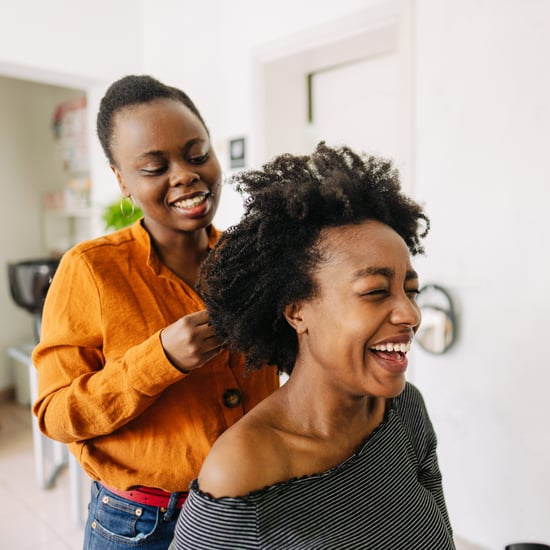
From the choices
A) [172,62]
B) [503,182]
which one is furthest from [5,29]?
[503,182]

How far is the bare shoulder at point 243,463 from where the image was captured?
78cm

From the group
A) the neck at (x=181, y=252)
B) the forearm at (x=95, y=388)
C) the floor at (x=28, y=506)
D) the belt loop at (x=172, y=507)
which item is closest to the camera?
the forearm at (x=95, y=388)

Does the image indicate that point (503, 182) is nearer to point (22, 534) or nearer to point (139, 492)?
point (139, 492)

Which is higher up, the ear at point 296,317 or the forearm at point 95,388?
the ear at point 296,317

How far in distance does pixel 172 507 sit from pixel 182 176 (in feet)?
1.95

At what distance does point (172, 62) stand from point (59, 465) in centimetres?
240

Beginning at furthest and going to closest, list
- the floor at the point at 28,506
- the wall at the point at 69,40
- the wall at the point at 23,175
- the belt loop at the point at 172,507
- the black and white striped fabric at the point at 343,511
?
1. the wall at the point at 23,175
2. the wall at the point at 69,40
3. the floor at the point at 28,506
4. the belt loop at the point at 172,507
5. the black and white striped fabric at the point at 343,511

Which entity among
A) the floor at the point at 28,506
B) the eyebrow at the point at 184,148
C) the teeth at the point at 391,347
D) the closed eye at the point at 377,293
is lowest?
the floor at the point at 28,506

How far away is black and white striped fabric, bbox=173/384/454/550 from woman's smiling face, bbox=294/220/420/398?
0.15m

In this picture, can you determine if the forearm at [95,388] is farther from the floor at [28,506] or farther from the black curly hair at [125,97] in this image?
the floor at [28,506]

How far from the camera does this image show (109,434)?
971mm

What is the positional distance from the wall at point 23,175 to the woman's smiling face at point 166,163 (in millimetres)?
3492

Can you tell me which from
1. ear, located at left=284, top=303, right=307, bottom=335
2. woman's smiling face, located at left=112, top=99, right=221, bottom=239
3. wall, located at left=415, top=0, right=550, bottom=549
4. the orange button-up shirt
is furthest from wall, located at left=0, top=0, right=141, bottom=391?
ear, located at left=284, top=303, right=307, bottom=335

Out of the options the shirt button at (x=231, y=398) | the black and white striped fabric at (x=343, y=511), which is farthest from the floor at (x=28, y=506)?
the black and white striped fabric at (x=343, y=511)
